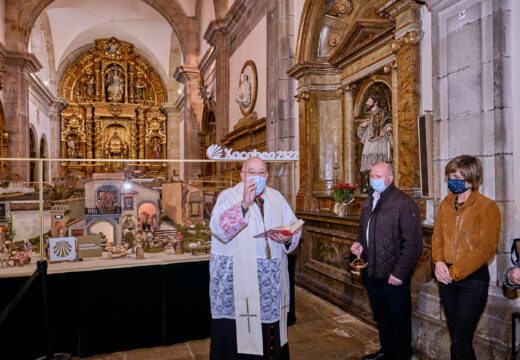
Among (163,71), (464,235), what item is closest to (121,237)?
(464,235)

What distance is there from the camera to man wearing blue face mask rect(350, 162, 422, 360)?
3.27 meters

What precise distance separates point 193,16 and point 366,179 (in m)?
12.3

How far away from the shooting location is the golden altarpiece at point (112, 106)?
2186cm

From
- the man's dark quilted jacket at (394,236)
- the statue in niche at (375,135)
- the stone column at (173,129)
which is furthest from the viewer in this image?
the stone column at (173,129)

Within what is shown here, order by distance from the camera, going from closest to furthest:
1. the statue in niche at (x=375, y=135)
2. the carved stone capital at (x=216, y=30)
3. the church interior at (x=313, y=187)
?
the church interior at (x=313, y=187) → the statue in niche at (x=375, y=135) → the carved stone capital at (x=216, y=30)

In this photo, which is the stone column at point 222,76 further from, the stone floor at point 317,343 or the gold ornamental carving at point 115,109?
the gold ornamental carving at point 115,109

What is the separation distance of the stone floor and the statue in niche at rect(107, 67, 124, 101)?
822 inches

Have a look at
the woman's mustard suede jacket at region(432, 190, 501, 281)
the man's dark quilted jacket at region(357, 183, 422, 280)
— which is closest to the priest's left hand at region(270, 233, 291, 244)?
the man's dark quilted jacket at region(357, 183, 422, 280)

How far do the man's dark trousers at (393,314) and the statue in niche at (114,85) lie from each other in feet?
72.6

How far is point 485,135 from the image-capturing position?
3.14 meters

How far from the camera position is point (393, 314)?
3.39 metres

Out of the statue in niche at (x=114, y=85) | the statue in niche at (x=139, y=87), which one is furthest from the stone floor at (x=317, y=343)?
the statue in niche at (x=114, y=85)

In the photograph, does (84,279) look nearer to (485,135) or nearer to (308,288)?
(308,288)

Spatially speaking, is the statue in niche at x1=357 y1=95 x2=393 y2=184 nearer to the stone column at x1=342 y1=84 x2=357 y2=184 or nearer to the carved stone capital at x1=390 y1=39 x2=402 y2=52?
the stone column at x1=342 y1=84 x2=357 y2=184
